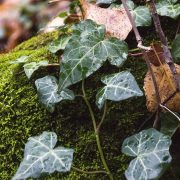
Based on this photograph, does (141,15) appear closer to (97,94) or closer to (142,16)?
(142,16)

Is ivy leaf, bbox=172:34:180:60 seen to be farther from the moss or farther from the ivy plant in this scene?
the moss

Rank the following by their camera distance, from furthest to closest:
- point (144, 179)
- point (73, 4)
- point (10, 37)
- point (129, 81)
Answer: point (10, 37), point (73, 4), point (129, 81), point (144, 179)

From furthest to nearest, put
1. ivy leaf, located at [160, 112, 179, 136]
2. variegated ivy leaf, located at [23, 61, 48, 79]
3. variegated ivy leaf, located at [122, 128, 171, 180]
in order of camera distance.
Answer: variegated ivy leaf, located at [23, 61, 48, 79] < ivy leaf, located at [160, 112, 179, 136] < variegated ivy leaf, located at [122, 128, 171, 180]

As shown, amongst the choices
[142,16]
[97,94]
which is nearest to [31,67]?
[97,94]

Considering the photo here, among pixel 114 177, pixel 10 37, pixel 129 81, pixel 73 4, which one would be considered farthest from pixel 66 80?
pixel 10 37

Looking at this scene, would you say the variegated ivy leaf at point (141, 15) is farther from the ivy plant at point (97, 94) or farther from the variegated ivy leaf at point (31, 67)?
the variegated ivy leaf at point (31, 67)

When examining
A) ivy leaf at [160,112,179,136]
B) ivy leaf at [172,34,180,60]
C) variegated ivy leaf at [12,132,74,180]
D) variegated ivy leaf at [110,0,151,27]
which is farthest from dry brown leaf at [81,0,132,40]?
variegated ivy leaf at [12,132,74,180]

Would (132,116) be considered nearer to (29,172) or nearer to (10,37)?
(29,172)
